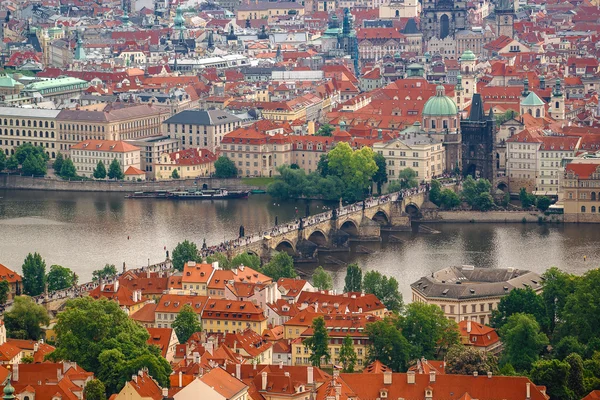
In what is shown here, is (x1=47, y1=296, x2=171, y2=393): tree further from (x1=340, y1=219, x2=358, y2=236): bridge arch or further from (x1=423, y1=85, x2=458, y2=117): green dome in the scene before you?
(x1=423, y1=85, x2=458, y2=117): green dome

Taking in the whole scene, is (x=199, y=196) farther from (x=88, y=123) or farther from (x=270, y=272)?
(x=270, y=272)

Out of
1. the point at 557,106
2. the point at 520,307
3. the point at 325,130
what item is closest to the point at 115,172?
the point at 325,130

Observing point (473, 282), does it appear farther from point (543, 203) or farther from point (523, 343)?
point (543, 203)

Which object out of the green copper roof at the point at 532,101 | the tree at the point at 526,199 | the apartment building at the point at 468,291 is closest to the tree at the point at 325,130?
the green copper roof at the point at 532,101

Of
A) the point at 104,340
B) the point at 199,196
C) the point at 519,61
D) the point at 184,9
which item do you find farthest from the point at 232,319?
the point at 184,9

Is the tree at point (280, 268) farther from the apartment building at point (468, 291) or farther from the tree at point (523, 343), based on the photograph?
the tree at point (523, 343)

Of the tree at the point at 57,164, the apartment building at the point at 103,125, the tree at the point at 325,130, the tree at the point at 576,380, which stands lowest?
the tree at the point at 576,380
